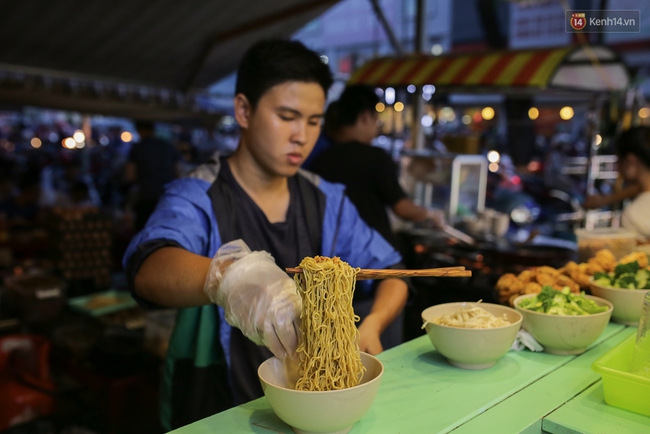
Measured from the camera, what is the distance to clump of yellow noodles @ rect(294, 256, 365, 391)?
1168 millimetres

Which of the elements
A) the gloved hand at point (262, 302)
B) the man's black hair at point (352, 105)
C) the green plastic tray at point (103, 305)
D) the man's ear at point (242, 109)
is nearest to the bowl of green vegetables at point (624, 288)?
the gloved hand at point (262, 302)

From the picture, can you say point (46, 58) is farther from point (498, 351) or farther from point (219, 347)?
point (498, 351)

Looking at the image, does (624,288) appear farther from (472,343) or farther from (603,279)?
(472,343)

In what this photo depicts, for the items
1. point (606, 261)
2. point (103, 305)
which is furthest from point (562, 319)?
point (103, 305)

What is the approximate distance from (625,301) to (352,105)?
2.59m

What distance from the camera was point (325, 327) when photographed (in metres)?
1.17

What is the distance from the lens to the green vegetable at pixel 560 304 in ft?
5.83

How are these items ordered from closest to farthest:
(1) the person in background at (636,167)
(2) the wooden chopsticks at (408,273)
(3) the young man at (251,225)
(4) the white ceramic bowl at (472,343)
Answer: (2) the wooden chopsticks at (408,273) → (4) the white ceramic bowl at (472,343) → (3) the young man at (251,225) → (1) the person in background at (636,167)

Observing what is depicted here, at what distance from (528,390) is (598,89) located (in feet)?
15.9

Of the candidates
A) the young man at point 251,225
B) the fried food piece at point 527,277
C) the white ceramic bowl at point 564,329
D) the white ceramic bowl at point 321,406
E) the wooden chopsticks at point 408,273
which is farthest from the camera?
the fried food piece at point 527,277

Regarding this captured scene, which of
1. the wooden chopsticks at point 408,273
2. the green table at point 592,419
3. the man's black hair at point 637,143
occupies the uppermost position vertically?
the man's black hair at point 637,143

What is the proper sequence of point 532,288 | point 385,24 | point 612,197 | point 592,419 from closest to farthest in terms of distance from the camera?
1. point 592,419
2. point 532,288
3. point 612,197
4. point 385,24

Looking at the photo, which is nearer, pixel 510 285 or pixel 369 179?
pixel 510 285

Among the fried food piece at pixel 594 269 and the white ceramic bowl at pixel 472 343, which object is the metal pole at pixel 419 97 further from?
the white ceramic bowl at pixel 472 343
